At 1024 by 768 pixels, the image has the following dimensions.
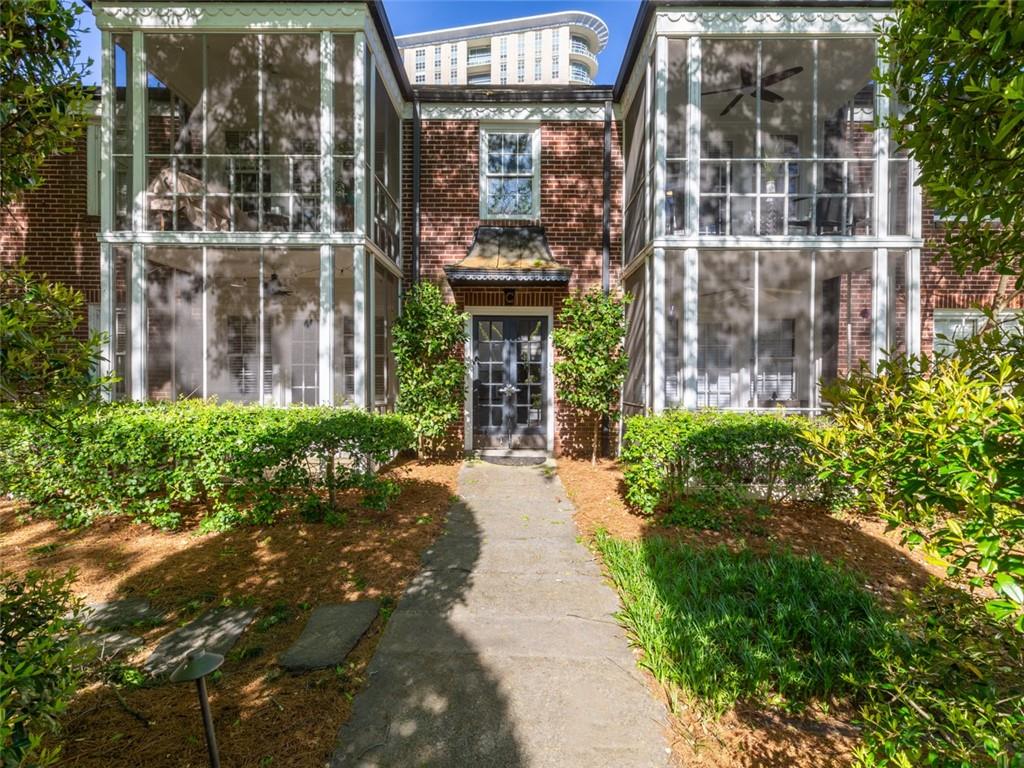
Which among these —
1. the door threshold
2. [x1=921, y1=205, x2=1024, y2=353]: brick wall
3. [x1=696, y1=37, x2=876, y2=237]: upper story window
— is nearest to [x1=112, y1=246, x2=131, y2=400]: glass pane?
the door threshold

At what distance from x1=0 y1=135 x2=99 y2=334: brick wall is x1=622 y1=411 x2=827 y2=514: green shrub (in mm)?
9662

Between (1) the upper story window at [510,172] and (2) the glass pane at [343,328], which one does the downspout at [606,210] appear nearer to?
(1) the upper story window at [510,172]

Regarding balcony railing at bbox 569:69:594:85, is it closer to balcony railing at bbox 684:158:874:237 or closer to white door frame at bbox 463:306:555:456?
balcony railing at bbox 684:158:874:237

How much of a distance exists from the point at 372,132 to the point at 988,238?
739 centimetres

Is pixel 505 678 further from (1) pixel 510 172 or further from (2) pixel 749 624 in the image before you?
(1) pixel 510 172

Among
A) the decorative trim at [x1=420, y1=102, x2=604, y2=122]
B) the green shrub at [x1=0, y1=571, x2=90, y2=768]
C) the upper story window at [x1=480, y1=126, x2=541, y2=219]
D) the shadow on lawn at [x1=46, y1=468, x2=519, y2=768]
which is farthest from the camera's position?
the upper story window at [x1=480, y1=126, x2=541, y2=219]

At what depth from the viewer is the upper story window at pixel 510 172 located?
9148mm

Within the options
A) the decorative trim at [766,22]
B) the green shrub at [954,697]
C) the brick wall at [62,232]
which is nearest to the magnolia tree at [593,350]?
the decorative trim at [766,22]

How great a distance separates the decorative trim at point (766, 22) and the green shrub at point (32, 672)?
836cm

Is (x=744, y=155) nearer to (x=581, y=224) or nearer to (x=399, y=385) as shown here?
(x=581, y=224)

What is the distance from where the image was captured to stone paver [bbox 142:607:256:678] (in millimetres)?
2926

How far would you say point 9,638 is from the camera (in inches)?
70.0

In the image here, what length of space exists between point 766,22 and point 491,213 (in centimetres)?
496

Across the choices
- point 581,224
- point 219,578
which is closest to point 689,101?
point 581,224
